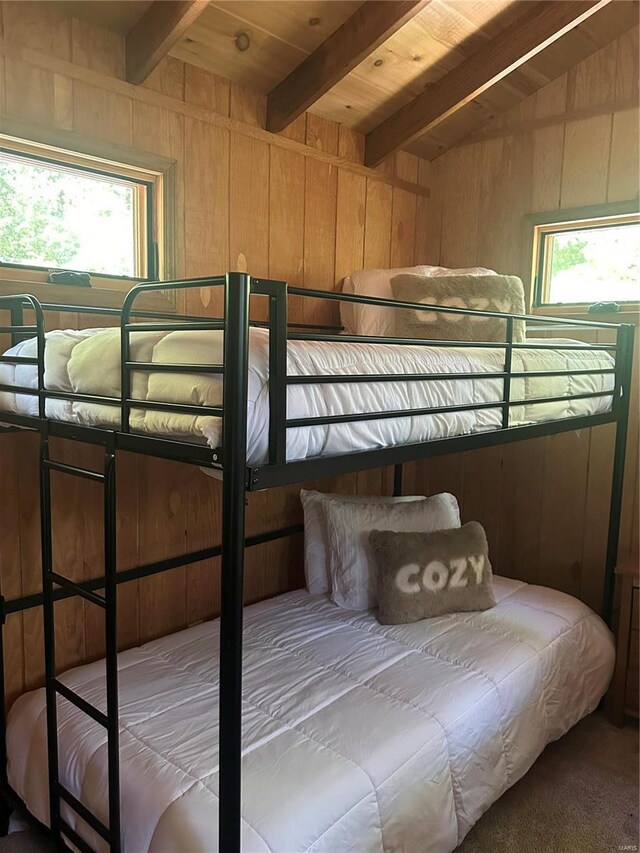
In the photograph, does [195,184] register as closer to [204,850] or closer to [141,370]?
[141,370]

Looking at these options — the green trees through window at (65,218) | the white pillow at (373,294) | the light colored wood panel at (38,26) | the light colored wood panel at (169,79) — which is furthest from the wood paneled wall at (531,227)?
the light colored wood panel at (38,26)

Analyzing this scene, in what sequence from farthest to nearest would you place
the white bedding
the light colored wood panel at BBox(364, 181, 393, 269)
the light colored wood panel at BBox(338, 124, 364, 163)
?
the light colored wood panel at BBox(364, 181, 393, 269) → the light colored wood panel at BBox(338, 124, 364, 163) → the white bedding

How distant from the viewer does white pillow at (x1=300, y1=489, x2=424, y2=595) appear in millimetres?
2539

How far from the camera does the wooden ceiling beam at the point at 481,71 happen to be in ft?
7.32

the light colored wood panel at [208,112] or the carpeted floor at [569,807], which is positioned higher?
the light colored wood panel at [208,112]

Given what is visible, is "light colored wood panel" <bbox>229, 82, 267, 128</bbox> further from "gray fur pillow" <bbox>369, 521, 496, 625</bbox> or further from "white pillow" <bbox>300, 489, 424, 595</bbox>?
"gray fur pillow" <bbox>369, 521, 496, 625</bbox>

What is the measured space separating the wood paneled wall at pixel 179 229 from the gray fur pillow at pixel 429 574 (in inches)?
23.5

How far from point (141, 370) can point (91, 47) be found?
124 cm

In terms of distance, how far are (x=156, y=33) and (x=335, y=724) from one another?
200 centimetres

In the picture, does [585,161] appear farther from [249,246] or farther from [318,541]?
[318,541]

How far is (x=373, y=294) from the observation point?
2.68 metres

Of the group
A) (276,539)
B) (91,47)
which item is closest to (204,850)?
(276,539)

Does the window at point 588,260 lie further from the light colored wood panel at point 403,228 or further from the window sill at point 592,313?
the light colored wood panel at point 403,228

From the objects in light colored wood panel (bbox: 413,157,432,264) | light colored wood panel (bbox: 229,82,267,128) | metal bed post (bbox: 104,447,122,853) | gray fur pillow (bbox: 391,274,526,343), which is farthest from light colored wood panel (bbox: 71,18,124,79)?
light colored wood panel (bbox: 413,157,432,264)
